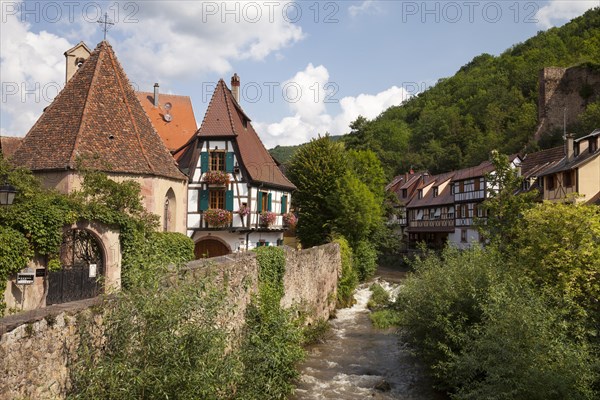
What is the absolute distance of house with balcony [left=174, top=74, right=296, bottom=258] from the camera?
95.1 feet

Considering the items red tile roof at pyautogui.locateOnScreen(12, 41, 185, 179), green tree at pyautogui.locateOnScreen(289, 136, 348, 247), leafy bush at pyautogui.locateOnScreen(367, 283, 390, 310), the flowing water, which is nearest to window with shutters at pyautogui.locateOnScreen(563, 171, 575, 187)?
leafy bush at pyautogui.locateOnScreen(367, 283, 390, 310)

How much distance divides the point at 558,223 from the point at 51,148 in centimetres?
1613

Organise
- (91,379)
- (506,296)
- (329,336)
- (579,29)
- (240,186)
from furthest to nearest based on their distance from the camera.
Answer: (579,29)
(240,186)
(329,336)
(506,296)
(91,379)

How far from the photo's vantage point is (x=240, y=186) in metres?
29.5

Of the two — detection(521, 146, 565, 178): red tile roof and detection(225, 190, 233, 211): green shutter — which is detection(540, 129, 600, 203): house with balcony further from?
detection(225, 190, 233, 211): green shutter

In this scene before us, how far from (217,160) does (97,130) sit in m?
11.2

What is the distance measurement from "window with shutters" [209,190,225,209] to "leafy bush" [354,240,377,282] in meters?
10.9

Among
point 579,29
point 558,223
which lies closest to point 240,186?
point 558,223

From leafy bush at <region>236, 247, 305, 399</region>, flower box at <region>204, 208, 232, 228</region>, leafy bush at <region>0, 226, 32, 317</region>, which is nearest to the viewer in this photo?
leafy bush at <region>0, 226, 32, 317</region>

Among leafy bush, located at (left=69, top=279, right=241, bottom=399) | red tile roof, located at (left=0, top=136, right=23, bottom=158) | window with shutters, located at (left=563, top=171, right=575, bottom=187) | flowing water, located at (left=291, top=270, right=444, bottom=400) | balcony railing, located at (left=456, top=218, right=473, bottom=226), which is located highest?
red tile roof, located at (left=0, top=136, right=23, bottom=158)

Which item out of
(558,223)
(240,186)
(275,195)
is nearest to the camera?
(558,223)

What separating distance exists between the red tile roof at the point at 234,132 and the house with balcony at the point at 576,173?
53.6ft

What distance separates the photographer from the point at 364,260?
122 feet

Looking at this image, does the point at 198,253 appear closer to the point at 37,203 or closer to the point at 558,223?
the point at 37,203
